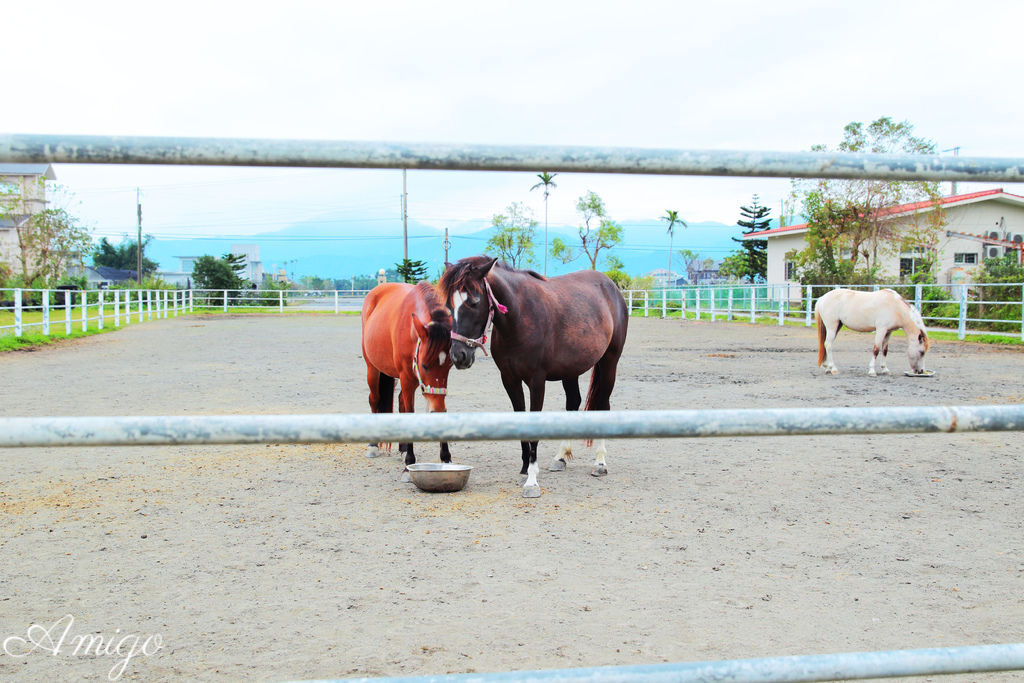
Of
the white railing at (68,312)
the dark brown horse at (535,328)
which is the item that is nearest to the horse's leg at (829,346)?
the dark brown horse at (535,328)

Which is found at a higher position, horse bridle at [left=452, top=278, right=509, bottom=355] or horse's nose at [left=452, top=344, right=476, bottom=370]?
horse bridle at [left=452, top=278, right=509, bottom=355]

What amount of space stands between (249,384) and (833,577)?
819 centimetres

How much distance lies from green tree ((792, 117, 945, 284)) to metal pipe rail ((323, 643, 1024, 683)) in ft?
82.6

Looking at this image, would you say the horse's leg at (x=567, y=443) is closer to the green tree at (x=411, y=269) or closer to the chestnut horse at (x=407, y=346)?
the chestnut horse at (x=407, y=346)

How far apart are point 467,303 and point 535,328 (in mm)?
663

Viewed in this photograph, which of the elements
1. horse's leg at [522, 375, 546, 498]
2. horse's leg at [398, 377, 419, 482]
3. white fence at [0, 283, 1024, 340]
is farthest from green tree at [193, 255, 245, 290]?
horse's leg at [522, 375, 546, 498]

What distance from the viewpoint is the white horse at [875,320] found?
34.1ft

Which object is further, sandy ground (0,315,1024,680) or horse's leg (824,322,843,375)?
horse's leg (824,322,843,375)

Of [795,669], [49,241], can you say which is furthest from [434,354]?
[49,241]

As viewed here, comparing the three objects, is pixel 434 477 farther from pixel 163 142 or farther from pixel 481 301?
pixel 163 142

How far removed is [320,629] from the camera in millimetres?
2787

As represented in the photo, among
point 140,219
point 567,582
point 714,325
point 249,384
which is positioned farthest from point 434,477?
point 140,219

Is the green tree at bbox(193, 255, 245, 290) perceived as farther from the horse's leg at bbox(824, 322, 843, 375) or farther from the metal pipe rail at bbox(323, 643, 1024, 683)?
the metal pipe rail at bbox(323, 643, 1024, 683)

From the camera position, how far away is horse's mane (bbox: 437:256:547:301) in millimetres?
4410
